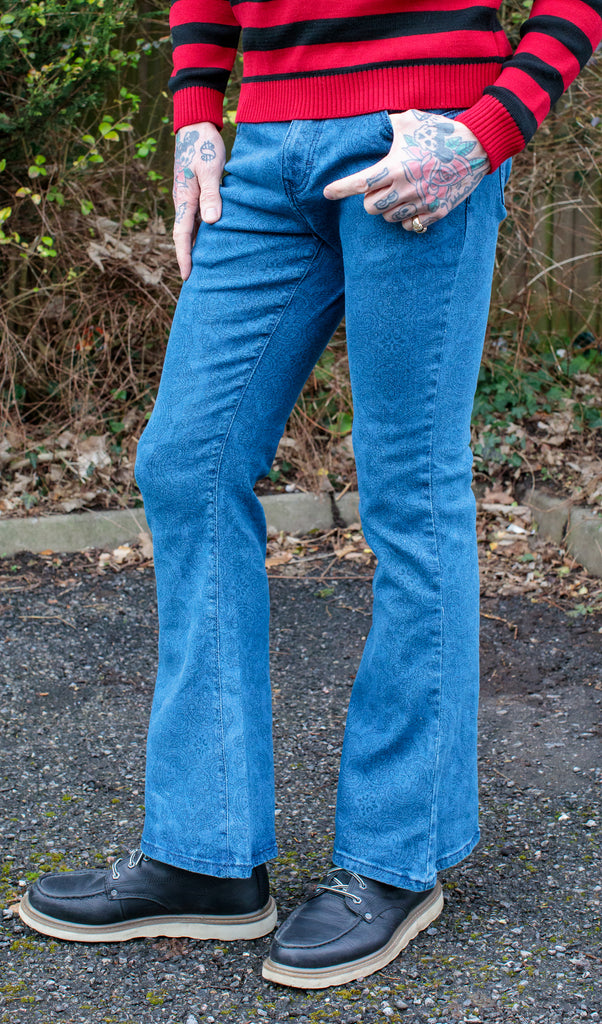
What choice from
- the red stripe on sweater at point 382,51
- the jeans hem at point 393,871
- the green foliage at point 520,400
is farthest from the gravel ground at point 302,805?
the red stripe on sweater at point 382,51

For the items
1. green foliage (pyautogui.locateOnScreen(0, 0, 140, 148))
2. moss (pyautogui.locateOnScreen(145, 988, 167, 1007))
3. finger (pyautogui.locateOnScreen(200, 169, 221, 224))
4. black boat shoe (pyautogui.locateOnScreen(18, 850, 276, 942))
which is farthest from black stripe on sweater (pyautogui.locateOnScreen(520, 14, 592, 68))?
green foliage (pyautogui.locateOnScreen(0, 0, 140, 148))

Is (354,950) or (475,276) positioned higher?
(475,276)

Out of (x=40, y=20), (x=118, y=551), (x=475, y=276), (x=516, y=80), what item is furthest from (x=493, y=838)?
(x=40, y=20)

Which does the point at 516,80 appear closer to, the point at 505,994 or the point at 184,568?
the point at 184,568

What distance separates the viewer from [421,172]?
1.21 metres

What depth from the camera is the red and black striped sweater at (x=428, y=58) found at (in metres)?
1.25

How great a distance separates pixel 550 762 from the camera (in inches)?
86.4

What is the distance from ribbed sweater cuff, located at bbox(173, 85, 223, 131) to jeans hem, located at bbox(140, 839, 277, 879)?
1.15m

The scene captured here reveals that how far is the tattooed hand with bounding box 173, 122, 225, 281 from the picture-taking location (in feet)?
4.86

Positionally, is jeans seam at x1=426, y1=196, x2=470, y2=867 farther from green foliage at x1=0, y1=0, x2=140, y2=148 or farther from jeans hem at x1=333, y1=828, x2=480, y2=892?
green foliage at x1=0, y1=0, x2=140, y2=148

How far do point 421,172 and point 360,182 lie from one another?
0.08m

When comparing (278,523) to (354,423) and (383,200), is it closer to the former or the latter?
(354,423)

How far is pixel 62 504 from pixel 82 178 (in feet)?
4.35

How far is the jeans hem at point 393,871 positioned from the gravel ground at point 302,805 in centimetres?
13
